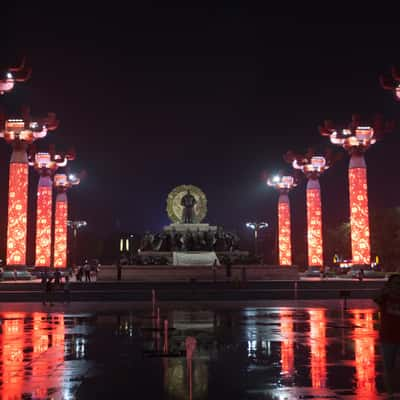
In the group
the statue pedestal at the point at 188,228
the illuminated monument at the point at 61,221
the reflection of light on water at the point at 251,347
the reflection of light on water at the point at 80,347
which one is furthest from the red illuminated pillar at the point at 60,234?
the reflection of light on water at the point at 251,347

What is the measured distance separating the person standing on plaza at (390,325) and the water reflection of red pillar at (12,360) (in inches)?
197

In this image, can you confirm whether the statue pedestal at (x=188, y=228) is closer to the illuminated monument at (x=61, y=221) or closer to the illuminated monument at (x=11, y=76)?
the illuminated monument at (x=61, y=221)

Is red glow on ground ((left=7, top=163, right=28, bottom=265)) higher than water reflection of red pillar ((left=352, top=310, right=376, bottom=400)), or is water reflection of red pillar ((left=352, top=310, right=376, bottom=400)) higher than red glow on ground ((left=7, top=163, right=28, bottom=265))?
red glow on ground ((left=7, top=163, right=28, bottom=265))

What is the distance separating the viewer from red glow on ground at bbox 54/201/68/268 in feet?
216

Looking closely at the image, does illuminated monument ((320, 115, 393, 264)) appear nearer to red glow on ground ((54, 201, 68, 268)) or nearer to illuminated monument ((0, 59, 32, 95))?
illuminated monument ((0, 59, 32, 95))

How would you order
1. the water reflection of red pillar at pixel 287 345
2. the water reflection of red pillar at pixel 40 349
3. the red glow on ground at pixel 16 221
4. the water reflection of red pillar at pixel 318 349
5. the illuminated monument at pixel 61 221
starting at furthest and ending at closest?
the illuminated monument at pixel 61 221, the red glow on ground at pixel 16 221, the water reflection of red pillar at pixel 287 345, the water reflection of red pillar at pixel 318 349, the water reflection of red pillar at pixel 40 349

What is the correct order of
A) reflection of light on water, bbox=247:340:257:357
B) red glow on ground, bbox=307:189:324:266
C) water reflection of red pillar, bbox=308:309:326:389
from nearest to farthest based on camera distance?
water reflection of red pillar, bbox=308:309:326:389, reflection of light on water, bbox=247:340:257:357, red glow on ground, bbox=307:189:324:266

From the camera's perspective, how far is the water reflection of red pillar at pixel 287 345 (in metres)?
10.6

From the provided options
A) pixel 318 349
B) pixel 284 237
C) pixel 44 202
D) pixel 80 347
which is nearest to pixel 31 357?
pixel 80 347

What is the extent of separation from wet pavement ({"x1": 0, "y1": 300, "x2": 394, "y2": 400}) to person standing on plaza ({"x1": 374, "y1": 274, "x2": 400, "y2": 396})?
0.48m

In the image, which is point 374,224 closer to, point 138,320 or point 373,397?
point 138,320

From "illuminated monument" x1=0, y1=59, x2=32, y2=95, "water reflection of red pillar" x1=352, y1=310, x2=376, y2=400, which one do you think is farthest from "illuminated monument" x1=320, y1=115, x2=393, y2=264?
"water reflection of red pillar" x1=352, y1=310, x2=376, y2=400

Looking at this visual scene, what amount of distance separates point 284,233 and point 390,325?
61.0 m

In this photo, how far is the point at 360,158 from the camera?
170 feet
